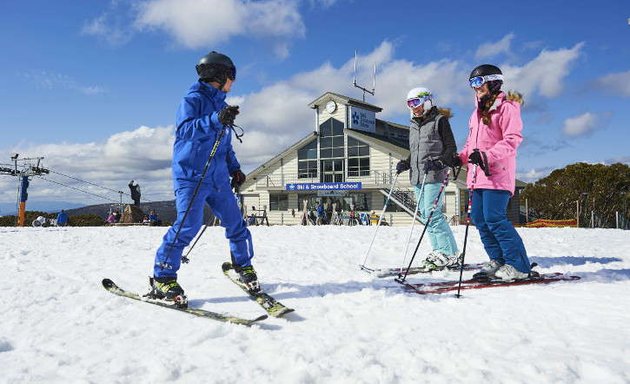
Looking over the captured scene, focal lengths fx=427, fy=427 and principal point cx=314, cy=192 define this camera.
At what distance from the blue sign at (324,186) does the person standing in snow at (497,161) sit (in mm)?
25688

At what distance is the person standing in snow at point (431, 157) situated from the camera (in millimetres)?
4489

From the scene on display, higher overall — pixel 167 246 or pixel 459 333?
pixel 167 246

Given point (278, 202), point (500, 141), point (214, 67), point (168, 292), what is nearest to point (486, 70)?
point (500, 141)

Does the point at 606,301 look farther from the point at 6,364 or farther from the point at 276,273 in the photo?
the point at 6,364

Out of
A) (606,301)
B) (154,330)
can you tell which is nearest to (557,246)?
(606,301)

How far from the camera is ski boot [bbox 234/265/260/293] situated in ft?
10.8

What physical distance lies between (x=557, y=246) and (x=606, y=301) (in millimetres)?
3838

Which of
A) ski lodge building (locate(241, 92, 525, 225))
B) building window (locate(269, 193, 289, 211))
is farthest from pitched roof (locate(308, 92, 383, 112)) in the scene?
building window (locate(269, 193, 289, 211))

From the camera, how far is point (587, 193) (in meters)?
29.5

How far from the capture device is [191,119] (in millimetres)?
3109

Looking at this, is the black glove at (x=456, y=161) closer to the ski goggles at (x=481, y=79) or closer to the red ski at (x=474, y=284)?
the ski goggles at (x=481, y=79)

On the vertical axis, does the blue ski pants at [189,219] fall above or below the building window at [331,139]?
below

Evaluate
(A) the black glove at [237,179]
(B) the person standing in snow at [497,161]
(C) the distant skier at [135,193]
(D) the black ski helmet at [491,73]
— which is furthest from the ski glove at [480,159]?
(C) the distant skier at [135,193]

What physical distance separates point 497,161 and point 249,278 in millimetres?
2335
